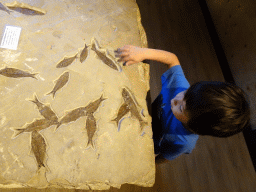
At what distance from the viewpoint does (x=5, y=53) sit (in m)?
1.04

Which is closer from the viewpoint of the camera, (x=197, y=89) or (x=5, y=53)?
(x=197, y=89)

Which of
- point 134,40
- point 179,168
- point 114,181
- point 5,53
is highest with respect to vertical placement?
point 134,40

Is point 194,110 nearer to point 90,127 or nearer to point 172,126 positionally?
point 172,126

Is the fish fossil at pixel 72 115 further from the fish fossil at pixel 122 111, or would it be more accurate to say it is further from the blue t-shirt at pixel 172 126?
the blue t-shirt at pixel 172 126

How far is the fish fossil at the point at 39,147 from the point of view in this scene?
90 centimetres

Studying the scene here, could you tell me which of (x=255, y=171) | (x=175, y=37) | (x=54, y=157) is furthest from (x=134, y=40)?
(x=255, y=171)

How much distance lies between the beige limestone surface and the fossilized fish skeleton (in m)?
→ 0.02

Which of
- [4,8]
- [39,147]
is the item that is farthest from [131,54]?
[4,8]

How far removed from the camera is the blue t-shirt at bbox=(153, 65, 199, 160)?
3.10 feet

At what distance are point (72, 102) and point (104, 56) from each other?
1.15ft

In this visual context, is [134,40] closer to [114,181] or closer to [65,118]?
[65,118]

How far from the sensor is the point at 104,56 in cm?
116

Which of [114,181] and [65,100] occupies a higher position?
[65,100]

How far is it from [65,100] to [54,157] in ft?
0.95
